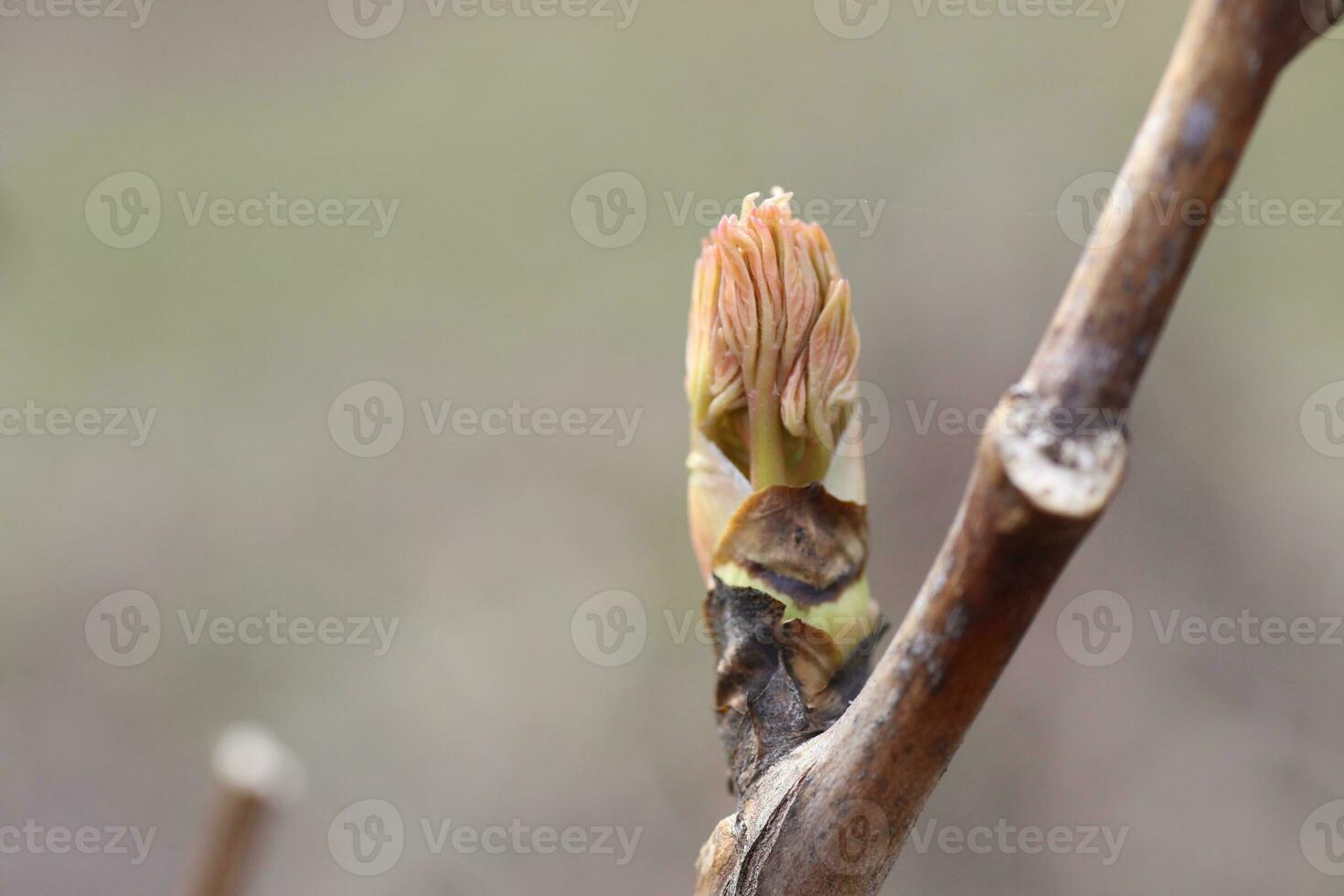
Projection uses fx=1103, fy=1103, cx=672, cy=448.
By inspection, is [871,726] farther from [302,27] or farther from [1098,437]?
[302,27]

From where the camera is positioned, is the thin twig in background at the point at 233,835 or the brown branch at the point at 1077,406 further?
the thin twig in background at the point at 233,835

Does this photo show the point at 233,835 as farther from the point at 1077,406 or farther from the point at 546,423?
the point at 546,423

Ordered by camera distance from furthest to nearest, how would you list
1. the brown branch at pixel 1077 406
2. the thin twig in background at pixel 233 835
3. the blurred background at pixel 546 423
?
the blurred background at pixel 546 423 < the thin twig in background at pixel 233 835 < the brown branch at pixel 1077 406

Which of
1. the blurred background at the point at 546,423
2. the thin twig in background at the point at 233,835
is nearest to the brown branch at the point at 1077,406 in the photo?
the thin twig in background at the point at 233,835

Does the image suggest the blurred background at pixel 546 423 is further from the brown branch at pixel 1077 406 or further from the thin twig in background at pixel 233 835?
the brown branch at pixel 1077 406

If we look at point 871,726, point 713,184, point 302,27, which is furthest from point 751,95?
point 871,726

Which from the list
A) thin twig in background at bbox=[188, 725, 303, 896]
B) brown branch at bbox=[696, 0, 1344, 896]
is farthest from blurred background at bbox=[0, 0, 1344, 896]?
brown branch at bbox=[696, 0, 1344, 896]
